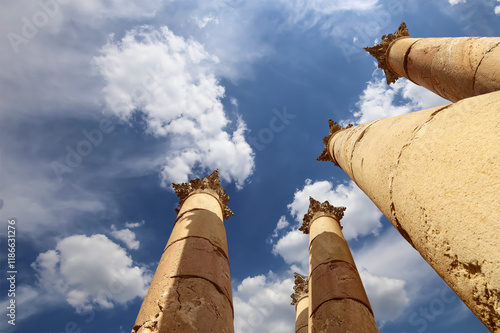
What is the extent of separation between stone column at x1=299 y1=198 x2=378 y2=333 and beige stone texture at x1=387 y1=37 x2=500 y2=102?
21.8ft

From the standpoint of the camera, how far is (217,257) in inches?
267

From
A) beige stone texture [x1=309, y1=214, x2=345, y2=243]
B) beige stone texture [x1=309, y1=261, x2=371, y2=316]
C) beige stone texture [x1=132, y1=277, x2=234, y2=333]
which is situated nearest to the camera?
beige stone texture [x1=132, y1=277, x2=234, y2=333]

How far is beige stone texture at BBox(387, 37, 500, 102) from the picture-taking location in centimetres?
703

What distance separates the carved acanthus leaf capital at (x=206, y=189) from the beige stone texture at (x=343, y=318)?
4742 millimetres

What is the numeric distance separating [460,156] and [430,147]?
62 cm

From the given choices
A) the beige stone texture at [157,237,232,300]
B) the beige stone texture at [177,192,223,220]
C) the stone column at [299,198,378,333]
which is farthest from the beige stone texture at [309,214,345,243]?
the beige stone texture at [157,237,232,300]

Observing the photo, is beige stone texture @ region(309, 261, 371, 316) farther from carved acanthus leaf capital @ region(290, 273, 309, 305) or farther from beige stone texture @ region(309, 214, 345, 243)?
carved acanthus leaf capital @ region(290, 273, 309, 305)

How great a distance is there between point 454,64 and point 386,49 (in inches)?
292

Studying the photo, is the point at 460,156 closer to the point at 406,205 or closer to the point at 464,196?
the point at 464,196

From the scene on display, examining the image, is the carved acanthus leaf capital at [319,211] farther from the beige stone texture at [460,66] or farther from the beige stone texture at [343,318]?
the beige stone texture at [460,66]

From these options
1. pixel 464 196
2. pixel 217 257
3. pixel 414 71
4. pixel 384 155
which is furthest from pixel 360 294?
pixel 414 71

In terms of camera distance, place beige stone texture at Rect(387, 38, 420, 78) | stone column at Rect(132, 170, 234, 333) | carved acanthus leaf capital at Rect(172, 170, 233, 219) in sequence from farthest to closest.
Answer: beige stone texture at Rect(387, 38, 420, 78), carved acanthus leaf capital at Rect(172, 170, 233, 219), stone column at Rect(132, 170, 234, 333)

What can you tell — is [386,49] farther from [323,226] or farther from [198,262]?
[198,262]

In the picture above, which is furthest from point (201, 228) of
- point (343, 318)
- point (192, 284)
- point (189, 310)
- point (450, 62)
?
point (450, 62)
